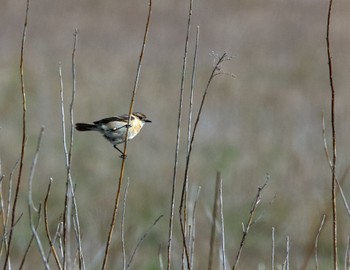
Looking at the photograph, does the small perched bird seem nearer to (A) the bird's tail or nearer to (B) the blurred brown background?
(A) the bird's tail

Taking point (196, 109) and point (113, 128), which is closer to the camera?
point (113, 128)

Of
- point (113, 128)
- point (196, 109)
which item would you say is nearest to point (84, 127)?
point (113, 128)

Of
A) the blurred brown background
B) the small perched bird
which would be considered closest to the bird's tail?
the small perched bird

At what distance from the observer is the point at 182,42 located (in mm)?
19484

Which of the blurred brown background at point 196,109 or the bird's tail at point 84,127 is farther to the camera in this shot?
the blurred brown background at point 196,109

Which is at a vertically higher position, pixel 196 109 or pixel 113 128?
pixel 196 109

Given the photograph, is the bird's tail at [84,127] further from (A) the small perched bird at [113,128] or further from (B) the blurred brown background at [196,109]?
(B) the blurred brown background at [196,109]

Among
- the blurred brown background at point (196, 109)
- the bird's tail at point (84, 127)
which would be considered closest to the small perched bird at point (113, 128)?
the bird's tail at point (84, 127)

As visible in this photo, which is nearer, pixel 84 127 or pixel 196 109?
pixel 84 127

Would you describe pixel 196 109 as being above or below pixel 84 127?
above

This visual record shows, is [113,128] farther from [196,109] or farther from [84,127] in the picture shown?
[196,109]

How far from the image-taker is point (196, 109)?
15367 mm

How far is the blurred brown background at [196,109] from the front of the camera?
1093 cm

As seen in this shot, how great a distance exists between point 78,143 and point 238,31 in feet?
28.8
